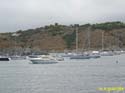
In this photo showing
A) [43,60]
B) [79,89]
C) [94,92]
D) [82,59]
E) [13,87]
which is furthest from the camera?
[82,59]

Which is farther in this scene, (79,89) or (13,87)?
(13,87)

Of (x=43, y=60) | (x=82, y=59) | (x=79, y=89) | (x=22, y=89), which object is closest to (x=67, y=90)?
(x=79, y=89)

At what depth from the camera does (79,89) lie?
67.1 meters

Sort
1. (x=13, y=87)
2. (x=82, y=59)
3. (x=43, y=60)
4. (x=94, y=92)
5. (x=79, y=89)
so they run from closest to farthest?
1. (x=94, y=92)
2. (x=79, y=89)
3. (x=13, y=87)
4. (x=43, y=60)
5. (x=82, y=59)

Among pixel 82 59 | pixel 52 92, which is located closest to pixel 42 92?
pixel 52 92

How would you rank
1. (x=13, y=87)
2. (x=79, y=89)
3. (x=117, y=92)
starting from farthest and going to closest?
(x=13, y=87) → (x=79, y=89) → (x=117, y=92)

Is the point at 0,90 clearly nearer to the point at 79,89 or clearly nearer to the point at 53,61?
the point at 79,89

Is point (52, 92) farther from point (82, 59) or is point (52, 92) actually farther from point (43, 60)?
point (82, 59)

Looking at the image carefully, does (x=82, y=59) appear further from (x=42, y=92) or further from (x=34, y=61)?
(x=42, y=92)

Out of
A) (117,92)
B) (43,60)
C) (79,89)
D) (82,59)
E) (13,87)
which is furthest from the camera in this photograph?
(82,59)

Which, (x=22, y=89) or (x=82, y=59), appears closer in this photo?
(x=22, y=89)

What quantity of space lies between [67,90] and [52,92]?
253cm

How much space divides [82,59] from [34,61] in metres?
41.2

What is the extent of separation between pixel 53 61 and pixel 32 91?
3431 inches
